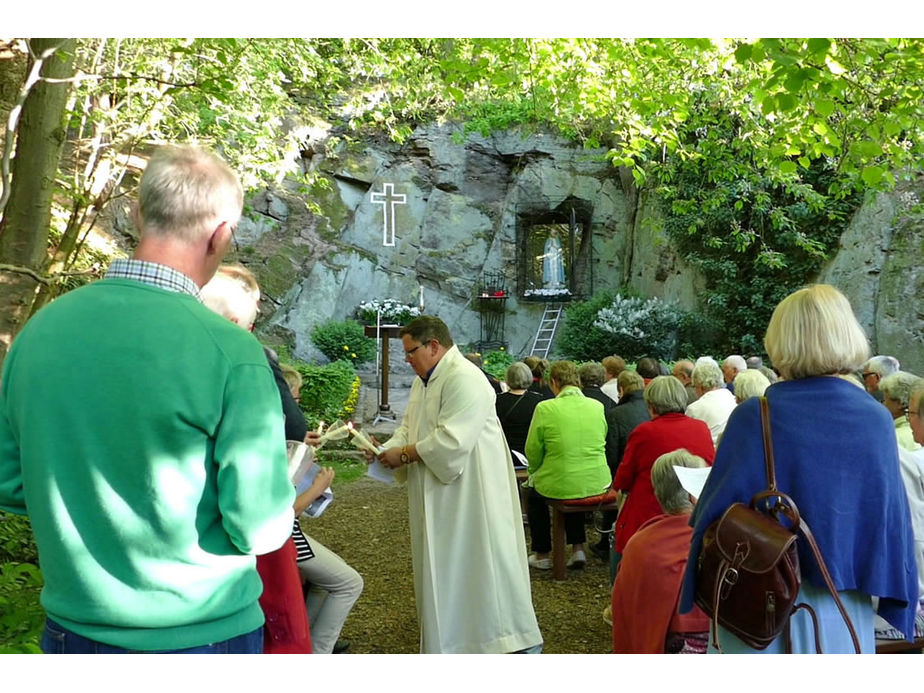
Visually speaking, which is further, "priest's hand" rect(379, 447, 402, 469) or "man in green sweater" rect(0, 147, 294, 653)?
"priest's hand" rect(379, 447, 402, 469)

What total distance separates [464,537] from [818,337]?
7.66 feet

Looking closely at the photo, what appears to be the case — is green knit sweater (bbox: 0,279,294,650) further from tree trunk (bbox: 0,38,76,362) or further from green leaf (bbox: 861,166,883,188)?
green leaf (bbox: 861,166,883,188)

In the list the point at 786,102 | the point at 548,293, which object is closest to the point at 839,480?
the point at 786,102

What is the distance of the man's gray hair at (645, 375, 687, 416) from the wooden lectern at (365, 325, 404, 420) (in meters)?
8.49

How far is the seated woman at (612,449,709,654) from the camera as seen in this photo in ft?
10.4

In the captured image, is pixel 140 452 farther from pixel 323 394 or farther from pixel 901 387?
pixel 323 394

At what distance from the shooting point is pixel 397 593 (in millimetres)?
5871

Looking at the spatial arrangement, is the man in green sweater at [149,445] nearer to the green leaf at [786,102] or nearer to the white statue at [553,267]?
the green leaf at [786,102]

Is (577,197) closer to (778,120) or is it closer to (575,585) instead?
(778,120)

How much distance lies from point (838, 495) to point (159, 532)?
69.7 inches

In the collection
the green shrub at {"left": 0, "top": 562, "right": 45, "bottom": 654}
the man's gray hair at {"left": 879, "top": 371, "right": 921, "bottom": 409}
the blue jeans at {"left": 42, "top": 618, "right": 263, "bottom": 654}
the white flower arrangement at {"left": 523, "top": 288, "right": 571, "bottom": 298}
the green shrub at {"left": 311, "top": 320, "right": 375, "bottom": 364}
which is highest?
the man's gray hair at {"left": 879, "top": 371, "right": 921, "bottom": 409}

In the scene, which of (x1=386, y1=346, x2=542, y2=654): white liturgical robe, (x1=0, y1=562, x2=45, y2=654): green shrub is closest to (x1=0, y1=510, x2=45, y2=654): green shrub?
(x1=0, y1=562, x2=45, y2=654): green shrub

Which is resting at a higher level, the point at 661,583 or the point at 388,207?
the point at 388,207

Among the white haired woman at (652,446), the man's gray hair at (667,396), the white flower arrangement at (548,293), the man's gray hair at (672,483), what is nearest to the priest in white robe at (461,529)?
the white haired woman at (652,446)
